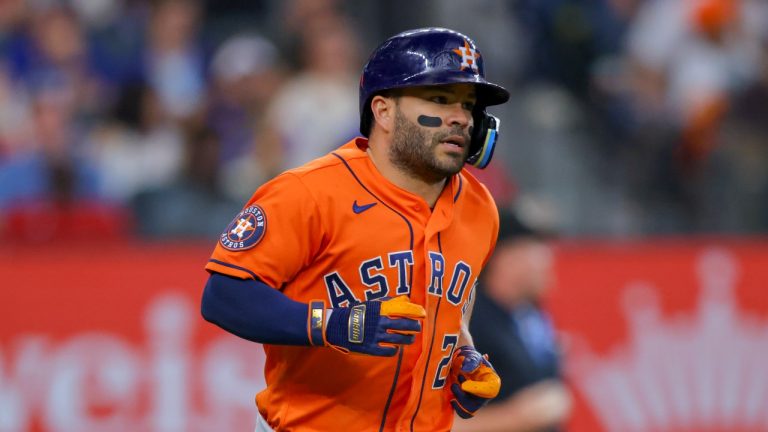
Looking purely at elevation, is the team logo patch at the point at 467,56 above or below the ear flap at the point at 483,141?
above

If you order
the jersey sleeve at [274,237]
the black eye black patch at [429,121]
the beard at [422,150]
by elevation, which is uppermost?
the black eye black patch at [429,121]

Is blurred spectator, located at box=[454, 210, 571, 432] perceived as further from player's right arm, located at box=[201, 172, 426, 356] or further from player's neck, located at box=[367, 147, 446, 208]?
player's right arm, located at box=[201, 172, 426, 356]

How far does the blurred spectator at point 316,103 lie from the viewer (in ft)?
27.0

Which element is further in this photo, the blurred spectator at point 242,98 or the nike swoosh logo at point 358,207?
the blurred spectator at point 242,98

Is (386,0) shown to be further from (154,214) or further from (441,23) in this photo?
(154,214)

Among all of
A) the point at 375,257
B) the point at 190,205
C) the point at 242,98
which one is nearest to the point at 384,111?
the point at 375,257

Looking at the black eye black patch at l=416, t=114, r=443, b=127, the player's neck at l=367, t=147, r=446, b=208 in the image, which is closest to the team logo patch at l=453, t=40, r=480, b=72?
the black eye black patch at l=416, t=114, r=443, b=127

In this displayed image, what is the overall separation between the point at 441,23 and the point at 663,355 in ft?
10.3

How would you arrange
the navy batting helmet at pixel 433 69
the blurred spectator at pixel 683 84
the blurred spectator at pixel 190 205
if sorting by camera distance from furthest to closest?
1. the blurred spectator at pixel 683 84
2. the blurred spectator at pixel 190 205
3. the navy batting helmet at pixel 433 69

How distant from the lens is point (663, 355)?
7.73 metres

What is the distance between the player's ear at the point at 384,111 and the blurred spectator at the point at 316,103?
434cm

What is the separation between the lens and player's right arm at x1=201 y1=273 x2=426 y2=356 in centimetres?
326

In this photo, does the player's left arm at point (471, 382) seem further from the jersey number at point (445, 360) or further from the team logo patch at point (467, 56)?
the team logo patch at point (467, 56)

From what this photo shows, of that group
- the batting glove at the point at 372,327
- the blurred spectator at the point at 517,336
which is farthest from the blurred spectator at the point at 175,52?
the batting glove at the point at 372,327
